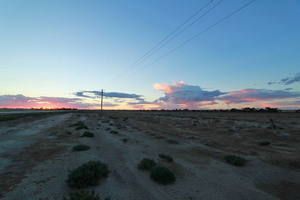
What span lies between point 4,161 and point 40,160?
168 cm

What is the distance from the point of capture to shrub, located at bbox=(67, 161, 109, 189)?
14.5 feet

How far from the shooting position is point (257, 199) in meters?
4.29

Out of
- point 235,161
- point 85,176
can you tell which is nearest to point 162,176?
point 85,176

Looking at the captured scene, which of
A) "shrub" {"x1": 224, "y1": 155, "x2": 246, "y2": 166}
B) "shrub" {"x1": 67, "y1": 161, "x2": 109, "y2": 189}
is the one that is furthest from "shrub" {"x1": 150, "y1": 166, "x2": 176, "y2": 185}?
"shrub" {"x1": 224, "y1": 155, "x2": 246, "y2": 166}

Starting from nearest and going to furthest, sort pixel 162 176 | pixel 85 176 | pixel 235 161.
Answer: pixel 85 176 → pixel 162 176 → pixel 235 161

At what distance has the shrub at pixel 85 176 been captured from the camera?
4.42 metres

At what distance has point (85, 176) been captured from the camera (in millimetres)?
4680

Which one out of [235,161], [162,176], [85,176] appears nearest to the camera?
[85,176]

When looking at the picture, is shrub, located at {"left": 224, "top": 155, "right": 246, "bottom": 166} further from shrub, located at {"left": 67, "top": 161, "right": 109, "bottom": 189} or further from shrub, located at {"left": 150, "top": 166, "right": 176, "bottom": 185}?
shrub, located at {"left": 67, "top": 161, "right": 109, "bottom": 189}

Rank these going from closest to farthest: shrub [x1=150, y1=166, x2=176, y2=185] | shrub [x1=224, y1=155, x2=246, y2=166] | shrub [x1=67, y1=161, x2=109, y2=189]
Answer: shrub [x1=67, y1=161, x2=109, y2=189]
shrub [x1=150, y1=166, x2=176, y2=185]
shrub [x1=224, y1=155, x2=246, y2=166]

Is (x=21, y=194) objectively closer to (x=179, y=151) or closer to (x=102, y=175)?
(x=102, y=175)

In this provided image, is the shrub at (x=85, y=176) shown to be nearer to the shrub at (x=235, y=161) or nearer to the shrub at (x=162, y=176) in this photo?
the shrub at (x=162, y=176)

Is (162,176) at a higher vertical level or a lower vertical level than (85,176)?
lower

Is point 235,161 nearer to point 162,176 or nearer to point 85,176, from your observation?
point 162,176
